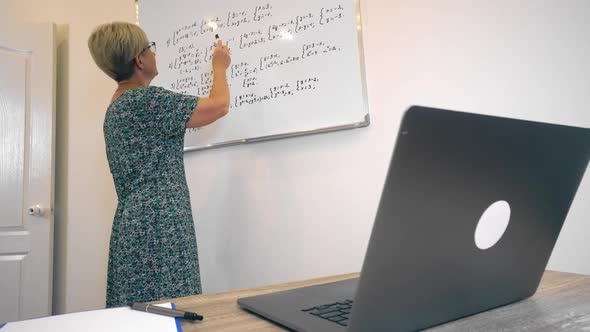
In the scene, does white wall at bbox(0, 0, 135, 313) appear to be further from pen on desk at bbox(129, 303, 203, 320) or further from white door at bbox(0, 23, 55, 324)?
pen on desk at bbox(129, 303, 203, 320)

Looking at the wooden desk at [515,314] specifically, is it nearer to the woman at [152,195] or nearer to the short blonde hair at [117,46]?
the woman at [152,195]

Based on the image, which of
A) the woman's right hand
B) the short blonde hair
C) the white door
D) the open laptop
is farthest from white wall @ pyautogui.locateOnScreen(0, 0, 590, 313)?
the open laptop

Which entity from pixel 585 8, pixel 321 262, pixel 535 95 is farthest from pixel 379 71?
pixel 321 262

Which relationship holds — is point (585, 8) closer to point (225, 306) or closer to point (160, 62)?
point (225, 306)

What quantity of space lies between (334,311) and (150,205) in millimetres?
916

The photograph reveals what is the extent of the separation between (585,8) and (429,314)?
3.69 feet

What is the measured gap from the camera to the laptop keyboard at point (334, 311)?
1.58 feet

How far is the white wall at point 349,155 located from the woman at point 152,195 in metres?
0.36

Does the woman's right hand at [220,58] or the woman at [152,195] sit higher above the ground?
the woman's right hand at [220,58]

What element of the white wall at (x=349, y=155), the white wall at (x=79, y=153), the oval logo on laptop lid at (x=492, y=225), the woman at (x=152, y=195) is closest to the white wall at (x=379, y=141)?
the white wall at (x=349, y=155)

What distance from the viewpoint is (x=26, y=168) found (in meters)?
2.05

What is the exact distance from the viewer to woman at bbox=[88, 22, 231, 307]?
1233 mm

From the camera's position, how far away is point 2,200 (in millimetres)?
2016

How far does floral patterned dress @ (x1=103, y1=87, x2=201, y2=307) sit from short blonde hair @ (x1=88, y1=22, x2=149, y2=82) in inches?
7.5
